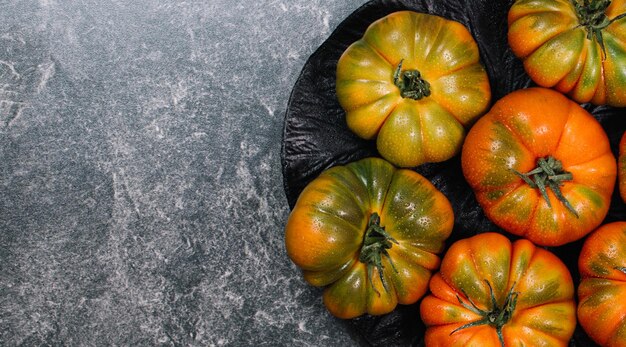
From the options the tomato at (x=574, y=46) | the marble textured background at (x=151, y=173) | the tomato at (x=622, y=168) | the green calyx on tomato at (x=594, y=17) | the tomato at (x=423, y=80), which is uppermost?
the green calyx on tomato at (x=594, y=17)

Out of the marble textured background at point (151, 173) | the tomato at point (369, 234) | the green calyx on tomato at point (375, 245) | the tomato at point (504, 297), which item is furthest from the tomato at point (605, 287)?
the marble textured background at point (151, 173)

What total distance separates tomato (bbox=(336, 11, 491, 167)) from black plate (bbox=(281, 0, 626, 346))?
15 cm

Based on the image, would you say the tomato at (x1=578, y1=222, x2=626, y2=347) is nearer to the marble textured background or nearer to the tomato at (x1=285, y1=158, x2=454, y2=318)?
the tomato at (x1=285, y1=158, x2=454, y2=318)

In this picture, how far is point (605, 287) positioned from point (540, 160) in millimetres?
300

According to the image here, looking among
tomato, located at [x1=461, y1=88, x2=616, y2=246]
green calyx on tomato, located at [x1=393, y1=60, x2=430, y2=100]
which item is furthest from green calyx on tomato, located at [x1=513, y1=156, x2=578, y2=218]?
green calyx on tomato, located at [x1=393, y1=60, x2=430, y2=100]

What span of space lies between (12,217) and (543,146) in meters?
1.42

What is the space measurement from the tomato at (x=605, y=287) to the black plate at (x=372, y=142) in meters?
0.17

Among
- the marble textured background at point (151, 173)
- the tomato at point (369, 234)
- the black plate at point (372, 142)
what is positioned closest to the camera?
the tomato at point (369, 234)

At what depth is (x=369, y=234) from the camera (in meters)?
1.54

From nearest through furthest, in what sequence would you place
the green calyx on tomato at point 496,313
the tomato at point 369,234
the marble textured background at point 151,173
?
1. the green calyx on tomato at point 496,313
2. the tomato at point 369,234
3. the marble textured background at point 151,173

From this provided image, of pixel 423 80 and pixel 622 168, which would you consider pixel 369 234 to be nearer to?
pixel 423 80

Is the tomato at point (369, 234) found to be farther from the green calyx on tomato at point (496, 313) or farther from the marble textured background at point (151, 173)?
the marble textured background at point (151, 173)

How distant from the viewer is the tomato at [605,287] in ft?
4.85

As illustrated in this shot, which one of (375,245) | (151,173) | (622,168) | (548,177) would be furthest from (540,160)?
(151,173)
